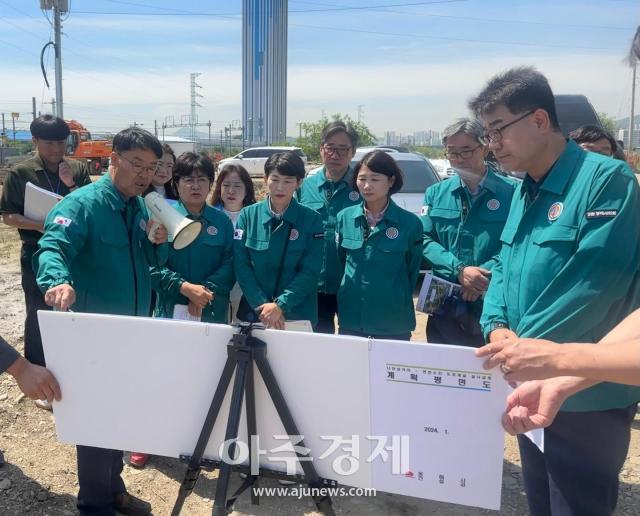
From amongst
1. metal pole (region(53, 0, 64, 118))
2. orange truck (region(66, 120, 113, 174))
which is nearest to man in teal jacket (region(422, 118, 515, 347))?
metal pole (region(53, 0, 64, 118))

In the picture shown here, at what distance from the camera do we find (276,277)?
3.27m

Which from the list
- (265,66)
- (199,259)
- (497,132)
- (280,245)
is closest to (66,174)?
(199,259)

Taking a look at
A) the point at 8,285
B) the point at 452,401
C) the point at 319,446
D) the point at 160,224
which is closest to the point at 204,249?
the point at 160,224

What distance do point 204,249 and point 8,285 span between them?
16.4ft

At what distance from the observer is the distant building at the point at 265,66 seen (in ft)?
256

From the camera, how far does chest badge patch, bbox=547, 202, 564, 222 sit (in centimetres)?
173

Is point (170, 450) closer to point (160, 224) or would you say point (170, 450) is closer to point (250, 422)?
point (250, 422)

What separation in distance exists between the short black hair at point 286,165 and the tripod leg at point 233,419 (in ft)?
5.97

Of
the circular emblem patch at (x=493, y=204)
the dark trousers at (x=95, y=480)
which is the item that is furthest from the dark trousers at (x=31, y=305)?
the circular emblem patch at (x=493, y=204)

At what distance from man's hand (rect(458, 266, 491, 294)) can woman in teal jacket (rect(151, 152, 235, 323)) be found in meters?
1.44

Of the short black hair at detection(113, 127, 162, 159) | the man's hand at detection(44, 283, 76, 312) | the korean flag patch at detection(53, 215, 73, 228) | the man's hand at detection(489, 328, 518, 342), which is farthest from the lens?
the short black hair at detection(113, 127, 162, 159)

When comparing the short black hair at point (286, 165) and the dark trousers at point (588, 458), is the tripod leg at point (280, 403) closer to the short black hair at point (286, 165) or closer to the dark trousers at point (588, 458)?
the dark trousers at point (588, 458)

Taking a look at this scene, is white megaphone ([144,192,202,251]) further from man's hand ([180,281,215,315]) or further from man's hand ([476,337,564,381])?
man's hand ([476,337,564,381])

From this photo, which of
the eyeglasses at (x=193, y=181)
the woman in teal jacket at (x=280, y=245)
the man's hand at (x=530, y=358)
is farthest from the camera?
the eyeglasses at (x=193, y=181)
